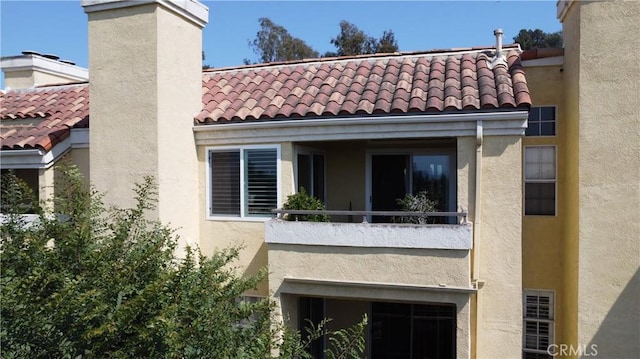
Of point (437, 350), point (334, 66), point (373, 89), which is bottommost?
point (437, 350)

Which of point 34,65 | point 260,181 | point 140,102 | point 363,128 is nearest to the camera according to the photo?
point 363,128

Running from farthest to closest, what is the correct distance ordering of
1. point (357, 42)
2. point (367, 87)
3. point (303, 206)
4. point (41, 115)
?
1. point (357, 42)
2. point (41, 115)
3. point (367, 87)
4. point (303, 206)

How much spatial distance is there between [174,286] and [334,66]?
7.62 m

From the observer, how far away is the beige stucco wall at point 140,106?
944cm

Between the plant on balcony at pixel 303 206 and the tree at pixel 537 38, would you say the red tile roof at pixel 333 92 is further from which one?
the tree at pixel 537 38

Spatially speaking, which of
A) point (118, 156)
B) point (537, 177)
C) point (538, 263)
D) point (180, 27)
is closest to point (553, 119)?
point (537, 177)

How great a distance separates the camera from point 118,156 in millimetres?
9711

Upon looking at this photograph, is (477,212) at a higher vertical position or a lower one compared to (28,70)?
lower

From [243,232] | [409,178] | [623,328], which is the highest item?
[409,178]

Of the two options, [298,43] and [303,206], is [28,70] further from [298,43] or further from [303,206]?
[298,43]

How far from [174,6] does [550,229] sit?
906cm

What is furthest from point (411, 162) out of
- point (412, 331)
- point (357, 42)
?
point (357, 42)

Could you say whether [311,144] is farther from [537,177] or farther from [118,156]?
[537,177]

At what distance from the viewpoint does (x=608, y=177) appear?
823cm
